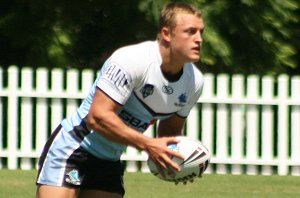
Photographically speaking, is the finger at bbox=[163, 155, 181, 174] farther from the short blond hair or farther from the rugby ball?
the short blond hair

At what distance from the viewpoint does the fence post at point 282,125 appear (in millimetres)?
12852

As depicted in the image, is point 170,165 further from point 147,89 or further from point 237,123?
point 237,123

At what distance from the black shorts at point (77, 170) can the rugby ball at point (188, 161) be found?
10.6 inches

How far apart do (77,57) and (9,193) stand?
16.5 ft

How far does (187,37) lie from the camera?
5.37 meters

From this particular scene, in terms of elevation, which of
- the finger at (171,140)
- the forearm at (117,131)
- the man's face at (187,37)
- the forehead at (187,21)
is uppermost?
the forehead at (187,21)

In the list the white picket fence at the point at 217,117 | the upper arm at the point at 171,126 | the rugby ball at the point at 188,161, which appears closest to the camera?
the rugby ball at the point at 188,161

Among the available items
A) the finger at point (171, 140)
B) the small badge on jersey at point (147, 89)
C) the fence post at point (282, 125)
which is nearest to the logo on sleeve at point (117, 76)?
the small badge on jersey at point (147, 89)

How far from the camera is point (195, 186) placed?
11.2 m

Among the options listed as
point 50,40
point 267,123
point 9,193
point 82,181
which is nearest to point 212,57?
point 267,123

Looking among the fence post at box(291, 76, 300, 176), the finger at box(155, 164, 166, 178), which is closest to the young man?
the finger at box(155, 164, 166, 178)

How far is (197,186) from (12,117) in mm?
3078

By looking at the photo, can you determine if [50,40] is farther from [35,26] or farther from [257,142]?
[257,142]

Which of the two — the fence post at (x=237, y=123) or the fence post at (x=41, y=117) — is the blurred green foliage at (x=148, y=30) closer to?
the fence post at (x=237, y=123)
